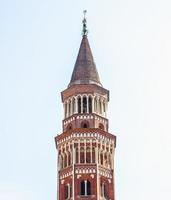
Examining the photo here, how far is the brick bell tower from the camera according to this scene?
5269 centimetres

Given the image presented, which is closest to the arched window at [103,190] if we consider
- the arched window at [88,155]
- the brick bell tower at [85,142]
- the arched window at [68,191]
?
the brick bell tower at [85,142]

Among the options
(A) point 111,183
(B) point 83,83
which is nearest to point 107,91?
(B) point 83,83

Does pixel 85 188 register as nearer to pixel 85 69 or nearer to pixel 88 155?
pixel 88 155

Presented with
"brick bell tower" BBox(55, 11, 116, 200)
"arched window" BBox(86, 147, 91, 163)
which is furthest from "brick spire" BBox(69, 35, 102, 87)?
"arched window" BBox(86, 147, 91, 163)

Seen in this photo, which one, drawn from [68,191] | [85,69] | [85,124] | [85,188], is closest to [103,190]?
[85,188]

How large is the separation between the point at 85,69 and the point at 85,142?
8510 millimetres

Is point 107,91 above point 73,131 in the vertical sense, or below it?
above

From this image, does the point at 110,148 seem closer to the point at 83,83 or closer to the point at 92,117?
the point at 92,117

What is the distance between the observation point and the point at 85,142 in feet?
180

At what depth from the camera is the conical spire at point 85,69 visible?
2336 inches

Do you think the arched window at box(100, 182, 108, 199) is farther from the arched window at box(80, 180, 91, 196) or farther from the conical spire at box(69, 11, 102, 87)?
the conical spire at box(69, 11, 102, 87)

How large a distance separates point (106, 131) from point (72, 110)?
11.7 feet

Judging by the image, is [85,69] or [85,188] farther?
[85,69]

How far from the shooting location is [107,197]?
52688mm
